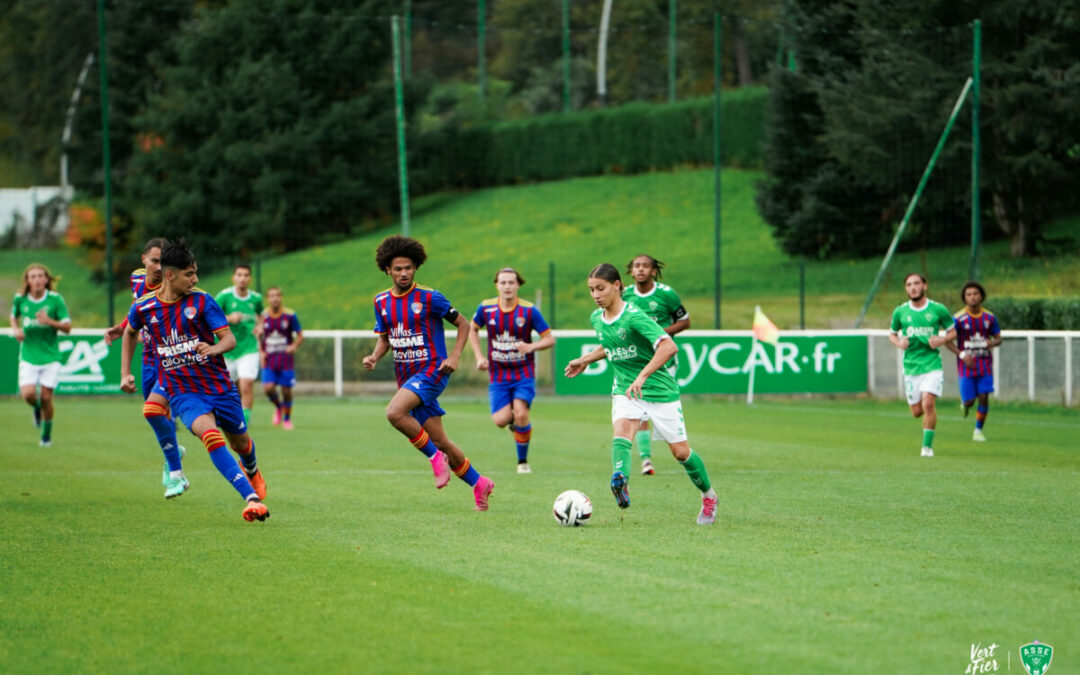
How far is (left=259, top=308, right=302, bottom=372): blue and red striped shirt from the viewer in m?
20.6

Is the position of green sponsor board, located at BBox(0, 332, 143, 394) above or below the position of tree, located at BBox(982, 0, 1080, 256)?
below

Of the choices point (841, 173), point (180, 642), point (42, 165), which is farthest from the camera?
point (42, 165)

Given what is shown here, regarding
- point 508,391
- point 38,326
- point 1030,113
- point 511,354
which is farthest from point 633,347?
point 1030,113

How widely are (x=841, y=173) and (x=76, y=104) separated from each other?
36.3 metres

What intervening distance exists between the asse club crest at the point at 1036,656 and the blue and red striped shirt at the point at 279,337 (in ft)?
51.6

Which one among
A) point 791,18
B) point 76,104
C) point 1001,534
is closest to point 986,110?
point 791,18

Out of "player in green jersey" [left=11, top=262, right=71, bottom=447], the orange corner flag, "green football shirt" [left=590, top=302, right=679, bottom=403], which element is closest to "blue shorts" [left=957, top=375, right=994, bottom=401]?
the orange corner flag

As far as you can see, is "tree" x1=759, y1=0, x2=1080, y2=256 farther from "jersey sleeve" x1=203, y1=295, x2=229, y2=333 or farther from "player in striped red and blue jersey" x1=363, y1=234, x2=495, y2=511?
"jersey sleeve" x1=203, y1=295, x2=229, y2=333

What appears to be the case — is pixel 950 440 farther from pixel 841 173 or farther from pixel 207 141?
pixel 207 141

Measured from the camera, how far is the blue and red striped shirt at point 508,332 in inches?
565

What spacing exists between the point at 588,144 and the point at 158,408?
4613 cm

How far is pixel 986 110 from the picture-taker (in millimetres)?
34719

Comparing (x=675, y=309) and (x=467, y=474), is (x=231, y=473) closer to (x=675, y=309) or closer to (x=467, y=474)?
(x=467, y=474)

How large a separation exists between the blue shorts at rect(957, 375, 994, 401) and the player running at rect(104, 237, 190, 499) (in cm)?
1085
